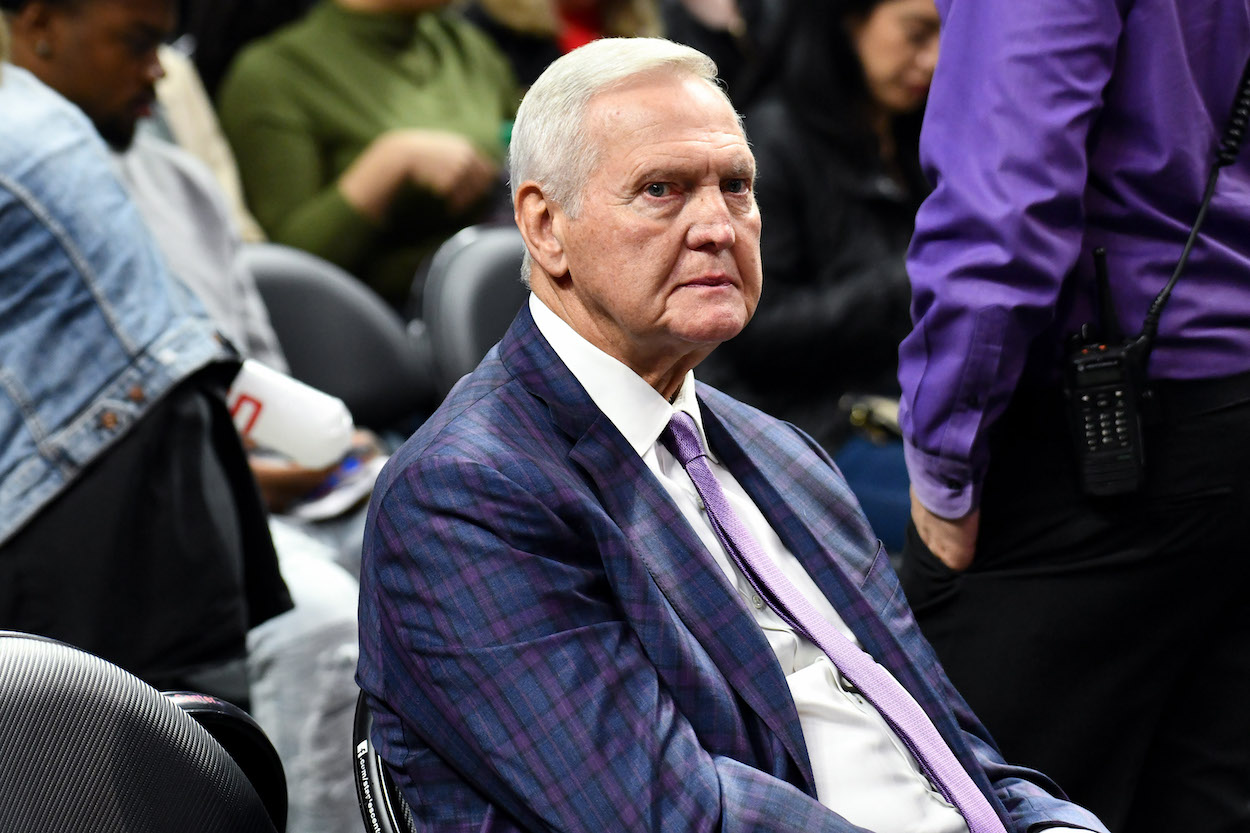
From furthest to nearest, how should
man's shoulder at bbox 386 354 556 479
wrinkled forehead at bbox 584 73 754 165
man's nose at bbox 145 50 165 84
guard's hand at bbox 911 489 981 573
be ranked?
man's nose at bbox 145 50 165 84
guard's hand at bbox 911 489 981 573
wrinkled forehead at bbox 584 73 754 165
man's shoulder at bbox 386 354 556 479

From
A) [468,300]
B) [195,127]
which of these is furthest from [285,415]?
[195,127]

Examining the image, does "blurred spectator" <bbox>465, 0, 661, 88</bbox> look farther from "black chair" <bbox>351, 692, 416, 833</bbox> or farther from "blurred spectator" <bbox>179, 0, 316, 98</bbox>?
"black chair" <bbox>351, 692, 416, 833</bbox>

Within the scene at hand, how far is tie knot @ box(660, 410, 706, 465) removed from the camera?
1641mm

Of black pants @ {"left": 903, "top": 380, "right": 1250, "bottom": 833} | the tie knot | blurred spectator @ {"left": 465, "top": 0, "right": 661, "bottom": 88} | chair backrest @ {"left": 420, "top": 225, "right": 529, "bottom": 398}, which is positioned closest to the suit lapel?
the tie knot

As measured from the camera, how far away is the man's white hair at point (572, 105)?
5.21ft

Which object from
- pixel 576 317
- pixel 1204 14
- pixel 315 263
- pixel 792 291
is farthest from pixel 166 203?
pixel 1204 14

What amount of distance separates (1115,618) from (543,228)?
899 mm

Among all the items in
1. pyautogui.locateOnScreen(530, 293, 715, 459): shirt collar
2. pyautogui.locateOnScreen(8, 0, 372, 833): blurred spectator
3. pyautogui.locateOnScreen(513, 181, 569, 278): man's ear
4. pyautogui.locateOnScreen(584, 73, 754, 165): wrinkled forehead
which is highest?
pyautogui.locateOnScreen(584, 73, 754, 165): wrinkled forehead

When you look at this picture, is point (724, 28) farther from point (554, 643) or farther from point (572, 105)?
point (554, 643)

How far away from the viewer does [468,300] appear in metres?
3.28

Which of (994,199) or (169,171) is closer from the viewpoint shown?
(994,199)

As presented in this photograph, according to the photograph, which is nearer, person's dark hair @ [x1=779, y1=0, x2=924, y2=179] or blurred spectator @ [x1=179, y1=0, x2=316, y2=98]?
person's dark hair @ [x1=779, y1=0, x2=924, y2=179]

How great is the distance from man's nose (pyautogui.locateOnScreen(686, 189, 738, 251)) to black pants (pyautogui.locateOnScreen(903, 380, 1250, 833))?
0.57 meters

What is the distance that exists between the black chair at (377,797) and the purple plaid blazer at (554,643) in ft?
0.07
